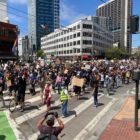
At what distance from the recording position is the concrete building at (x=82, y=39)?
343 feet

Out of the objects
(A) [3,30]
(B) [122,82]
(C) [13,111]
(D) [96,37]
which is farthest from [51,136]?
(D) [96,37]

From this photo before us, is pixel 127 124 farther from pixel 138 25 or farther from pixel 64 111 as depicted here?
pixel 138 25

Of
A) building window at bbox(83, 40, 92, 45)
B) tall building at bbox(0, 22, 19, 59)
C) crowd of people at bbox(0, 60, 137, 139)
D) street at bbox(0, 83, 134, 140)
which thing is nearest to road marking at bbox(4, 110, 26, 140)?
street at bbox(0, 83, 134, 140)

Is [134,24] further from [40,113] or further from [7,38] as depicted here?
[7,38]

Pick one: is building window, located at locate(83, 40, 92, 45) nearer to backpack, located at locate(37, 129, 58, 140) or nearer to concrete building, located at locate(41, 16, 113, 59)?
concrete building, located at locate(41, 16, 113, 59)

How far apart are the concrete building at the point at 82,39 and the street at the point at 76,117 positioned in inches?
2789

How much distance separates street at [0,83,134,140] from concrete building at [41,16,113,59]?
2789 inches

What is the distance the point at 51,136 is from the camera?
7.75 metres

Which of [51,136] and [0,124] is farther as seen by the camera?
[0,124]

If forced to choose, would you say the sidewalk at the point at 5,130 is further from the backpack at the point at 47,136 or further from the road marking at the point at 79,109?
the backpack at the point at 47,136

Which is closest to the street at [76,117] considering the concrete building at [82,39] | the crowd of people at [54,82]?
the crowd of people at [54,82]

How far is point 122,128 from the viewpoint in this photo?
13.4 m

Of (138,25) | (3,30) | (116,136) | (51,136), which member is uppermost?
(3,30)

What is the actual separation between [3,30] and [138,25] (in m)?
66.6
